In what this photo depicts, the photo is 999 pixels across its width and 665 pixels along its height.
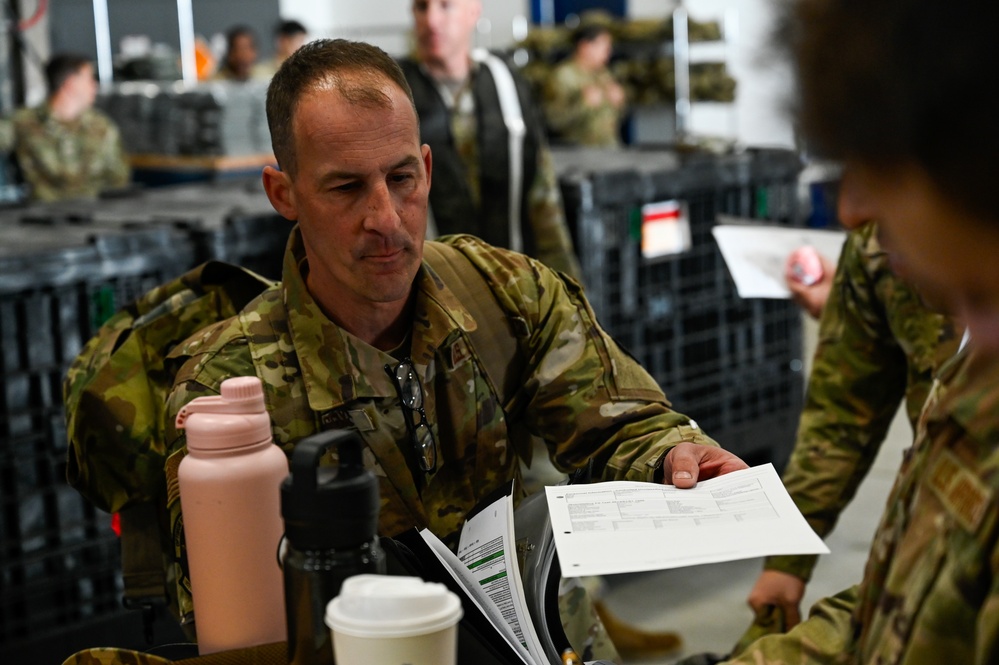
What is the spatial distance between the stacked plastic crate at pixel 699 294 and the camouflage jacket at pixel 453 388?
5.25ft

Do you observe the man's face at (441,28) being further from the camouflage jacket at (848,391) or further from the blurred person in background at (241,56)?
the blurred person in background at (241,56)

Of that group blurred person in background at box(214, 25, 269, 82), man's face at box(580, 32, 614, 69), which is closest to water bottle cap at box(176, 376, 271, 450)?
man's face at box(580, 32, 614, 69)

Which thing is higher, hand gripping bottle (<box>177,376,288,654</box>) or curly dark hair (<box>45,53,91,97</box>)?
curly dark hair (<box>45,53,91,97</box>)

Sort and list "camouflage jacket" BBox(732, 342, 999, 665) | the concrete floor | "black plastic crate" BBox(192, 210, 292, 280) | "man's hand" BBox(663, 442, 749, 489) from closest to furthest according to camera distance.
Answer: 1. "camouflage jacket" BBox(732, 342, 999, 665)
2. "man's hand" BBox(663, 442, 749, 489)
3. "black plastic crate" BBox(192, 210, 292, 280)
4. the concrete floor

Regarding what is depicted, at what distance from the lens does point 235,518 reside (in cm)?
100

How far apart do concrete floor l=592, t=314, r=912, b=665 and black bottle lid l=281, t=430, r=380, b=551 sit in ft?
7.60

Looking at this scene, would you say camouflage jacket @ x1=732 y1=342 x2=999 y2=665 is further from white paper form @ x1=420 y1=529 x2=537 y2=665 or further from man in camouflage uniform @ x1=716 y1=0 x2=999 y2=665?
white paper form @ x1=420 y1=529 x2=537 y2=665

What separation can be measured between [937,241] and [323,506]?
1.50 feet

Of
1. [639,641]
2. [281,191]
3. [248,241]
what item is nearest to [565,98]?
[639,641]

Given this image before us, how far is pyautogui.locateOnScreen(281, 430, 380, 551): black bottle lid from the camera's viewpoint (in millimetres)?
866

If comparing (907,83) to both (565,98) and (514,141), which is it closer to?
(514,141)

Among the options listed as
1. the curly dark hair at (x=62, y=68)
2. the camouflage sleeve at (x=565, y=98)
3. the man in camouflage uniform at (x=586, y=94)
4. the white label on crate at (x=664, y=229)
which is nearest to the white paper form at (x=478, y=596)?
the white label on crate at (x=664, y=229)

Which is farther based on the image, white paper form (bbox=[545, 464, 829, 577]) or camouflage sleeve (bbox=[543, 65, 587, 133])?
camouflage sleeve (bbox=[543, 65, 587, 133])

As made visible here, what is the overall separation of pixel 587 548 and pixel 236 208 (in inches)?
77.4
